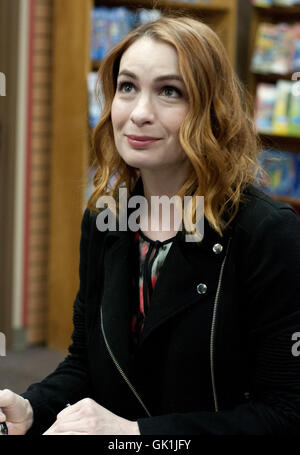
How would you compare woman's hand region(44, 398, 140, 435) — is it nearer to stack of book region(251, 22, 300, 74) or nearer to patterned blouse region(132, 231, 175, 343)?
patterned blouse region(132, 231, 175, 343)

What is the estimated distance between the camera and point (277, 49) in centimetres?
483

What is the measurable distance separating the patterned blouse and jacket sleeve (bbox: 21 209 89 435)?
6.0 inches

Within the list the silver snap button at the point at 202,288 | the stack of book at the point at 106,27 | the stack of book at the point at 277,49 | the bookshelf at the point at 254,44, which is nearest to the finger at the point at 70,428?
Answer: the silver snap button at the point at 202,288

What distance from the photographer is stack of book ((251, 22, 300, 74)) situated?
4738 millimetres

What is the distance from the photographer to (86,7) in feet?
13.6

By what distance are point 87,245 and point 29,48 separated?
285 centimetres

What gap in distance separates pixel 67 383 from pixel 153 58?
67cm

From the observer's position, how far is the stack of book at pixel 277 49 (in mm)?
4738

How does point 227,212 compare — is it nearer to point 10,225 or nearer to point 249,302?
point 249,302

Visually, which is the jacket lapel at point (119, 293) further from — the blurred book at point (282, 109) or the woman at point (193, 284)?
the blurred book at point (282, 109)

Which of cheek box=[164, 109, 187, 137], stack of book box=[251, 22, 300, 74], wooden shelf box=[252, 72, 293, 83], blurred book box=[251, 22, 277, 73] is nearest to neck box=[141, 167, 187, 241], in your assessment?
cheek box=[164, 109, 187, 137]

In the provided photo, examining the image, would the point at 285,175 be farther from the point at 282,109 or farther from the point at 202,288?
the point at 202,288

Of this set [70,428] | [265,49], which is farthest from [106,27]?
[70,428]
